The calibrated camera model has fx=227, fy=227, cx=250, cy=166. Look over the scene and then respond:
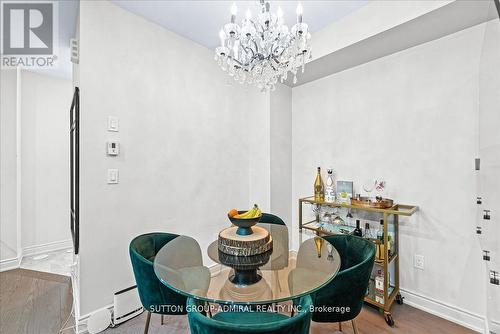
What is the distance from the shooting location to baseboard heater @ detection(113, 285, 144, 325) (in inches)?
72.5

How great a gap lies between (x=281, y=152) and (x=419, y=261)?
181 centimetres

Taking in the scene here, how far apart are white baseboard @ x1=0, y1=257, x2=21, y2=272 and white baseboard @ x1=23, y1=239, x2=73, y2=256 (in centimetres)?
19

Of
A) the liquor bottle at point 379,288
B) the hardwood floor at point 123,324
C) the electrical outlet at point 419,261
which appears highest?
the electrical outlet at point 419,261

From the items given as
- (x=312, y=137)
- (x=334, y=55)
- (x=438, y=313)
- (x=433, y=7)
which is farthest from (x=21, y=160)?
(x=438, y=313)

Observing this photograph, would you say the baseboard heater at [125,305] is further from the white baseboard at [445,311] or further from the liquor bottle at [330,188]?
the white baseboard at [445,311]

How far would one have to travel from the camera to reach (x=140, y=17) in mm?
2088

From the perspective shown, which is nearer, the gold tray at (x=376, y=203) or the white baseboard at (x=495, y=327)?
the white baseboard at (x=495, y=327)

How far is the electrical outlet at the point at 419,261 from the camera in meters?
2.05

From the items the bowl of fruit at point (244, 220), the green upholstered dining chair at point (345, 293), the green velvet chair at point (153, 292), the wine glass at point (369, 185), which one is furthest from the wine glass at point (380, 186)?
the green velvet chair at point (153, 292)

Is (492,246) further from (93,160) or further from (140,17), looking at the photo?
(140,17)

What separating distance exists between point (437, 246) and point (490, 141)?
988mm

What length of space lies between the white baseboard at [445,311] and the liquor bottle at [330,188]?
3.41 feet

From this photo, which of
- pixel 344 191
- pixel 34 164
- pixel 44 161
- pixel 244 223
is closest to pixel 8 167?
pixel 34 164

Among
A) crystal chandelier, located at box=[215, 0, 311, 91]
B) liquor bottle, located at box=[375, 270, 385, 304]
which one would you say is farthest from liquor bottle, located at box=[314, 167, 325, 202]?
crystal chandelier, located at box=[215, 0, 311, 91]
